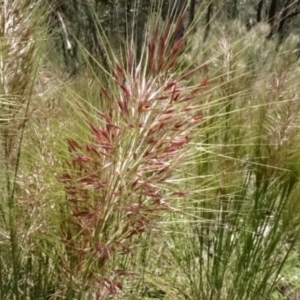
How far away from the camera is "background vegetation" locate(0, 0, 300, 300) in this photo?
1.14m

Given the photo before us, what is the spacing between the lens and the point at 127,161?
1116 mm

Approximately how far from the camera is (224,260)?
190 cm

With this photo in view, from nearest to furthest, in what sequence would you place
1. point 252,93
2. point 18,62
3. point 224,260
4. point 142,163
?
point 142,163, point 18,62, point 252,93, point 224,260

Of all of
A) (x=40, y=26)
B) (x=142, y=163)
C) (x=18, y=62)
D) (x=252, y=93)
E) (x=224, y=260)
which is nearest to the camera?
(x=142, y=163)

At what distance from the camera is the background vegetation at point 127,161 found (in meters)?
1.14

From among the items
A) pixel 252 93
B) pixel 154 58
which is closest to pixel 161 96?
pixel 154 58

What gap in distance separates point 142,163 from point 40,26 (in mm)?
503

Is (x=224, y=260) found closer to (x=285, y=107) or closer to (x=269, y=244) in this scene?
(x=269, y=244)

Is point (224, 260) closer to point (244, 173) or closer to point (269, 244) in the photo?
point (269, 244)

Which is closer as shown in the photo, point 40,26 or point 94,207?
point 94,207

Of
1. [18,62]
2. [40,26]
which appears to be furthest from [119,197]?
[40,26]

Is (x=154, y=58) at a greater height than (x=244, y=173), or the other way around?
(x=154, y=58)

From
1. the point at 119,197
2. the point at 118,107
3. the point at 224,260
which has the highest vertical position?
the point at 118,107

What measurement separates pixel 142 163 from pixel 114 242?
0.17 metres
